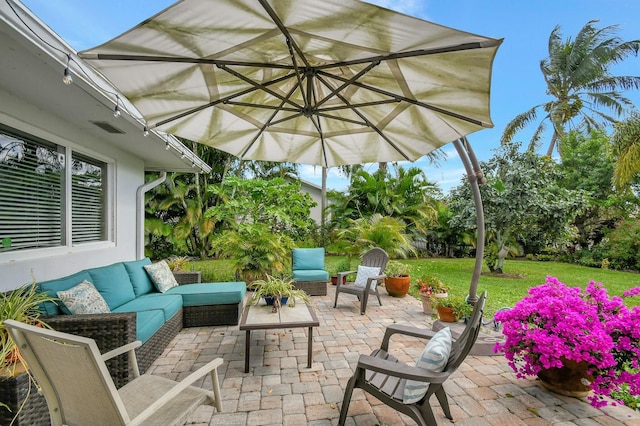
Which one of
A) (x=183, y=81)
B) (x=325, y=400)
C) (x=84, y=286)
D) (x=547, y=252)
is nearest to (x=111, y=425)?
(x=325, y=400)

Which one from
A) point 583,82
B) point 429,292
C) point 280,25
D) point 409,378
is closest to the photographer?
point 280,25

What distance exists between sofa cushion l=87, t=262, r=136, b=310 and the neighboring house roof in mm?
1789

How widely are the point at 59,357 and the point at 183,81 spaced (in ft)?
6.91

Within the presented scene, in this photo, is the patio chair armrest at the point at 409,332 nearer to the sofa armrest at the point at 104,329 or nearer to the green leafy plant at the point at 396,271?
the sofa armrest at the point at 104,329

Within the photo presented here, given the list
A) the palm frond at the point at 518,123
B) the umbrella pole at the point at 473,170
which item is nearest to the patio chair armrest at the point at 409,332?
the umbrella pole at the point at 473,170

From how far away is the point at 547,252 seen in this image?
13.2m

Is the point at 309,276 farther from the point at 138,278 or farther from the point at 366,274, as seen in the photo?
the point at 138,278

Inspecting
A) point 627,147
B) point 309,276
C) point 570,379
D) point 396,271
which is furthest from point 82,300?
point 627,147

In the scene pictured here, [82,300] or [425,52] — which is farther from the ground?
[425,52]

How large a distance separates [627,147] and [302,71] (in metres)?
8.57

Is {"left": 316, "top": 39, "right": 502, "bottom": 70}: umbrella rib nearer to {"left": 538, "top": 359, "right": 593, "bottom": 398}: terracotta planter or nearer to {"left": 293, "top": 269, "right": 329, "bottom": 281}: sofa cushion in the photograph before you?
{"left": 538, "top": 359, "right": 593, "bottom": 398}: terracotta planter

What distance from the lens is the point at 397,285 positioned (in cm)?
652

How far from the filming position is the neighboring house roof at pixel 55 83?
1.94m

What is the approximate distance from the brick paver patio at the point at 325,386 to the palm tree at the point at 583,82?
1779 centimetres
